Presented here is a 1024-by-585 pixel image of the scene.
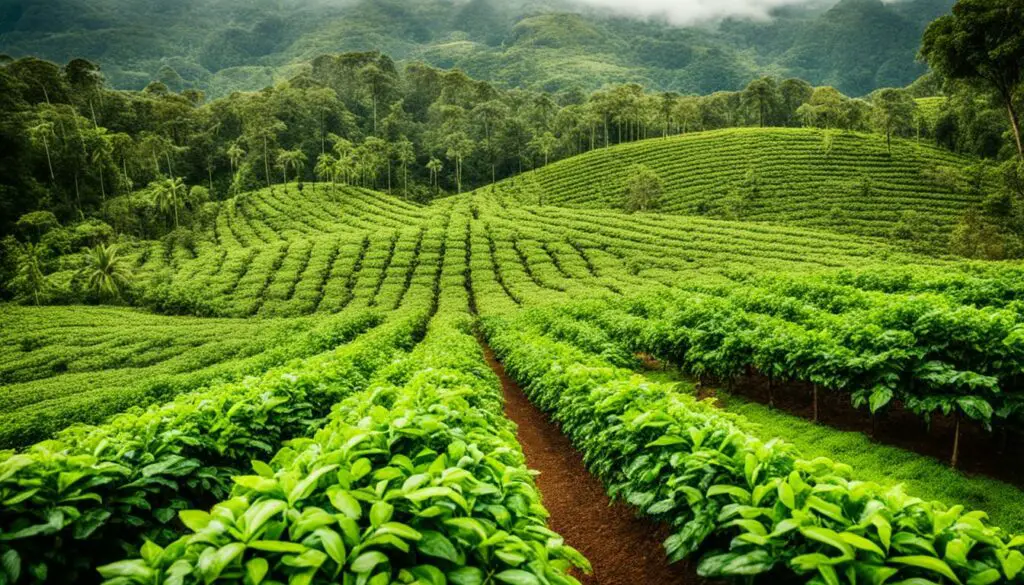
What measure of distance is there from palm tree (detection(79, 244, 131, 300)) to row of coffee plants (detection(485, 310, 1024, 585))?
57.8 m

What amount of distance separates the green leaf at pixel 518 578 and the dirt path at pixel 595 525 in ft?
11.5

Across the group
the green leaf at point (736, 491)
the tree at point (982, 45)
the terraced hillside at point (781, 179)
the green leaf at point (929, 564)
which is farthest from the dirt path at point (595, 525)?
the terraced hillside at point (781, 179)

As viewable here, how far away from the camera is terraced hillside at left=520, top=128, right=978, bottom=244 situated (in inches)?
2437

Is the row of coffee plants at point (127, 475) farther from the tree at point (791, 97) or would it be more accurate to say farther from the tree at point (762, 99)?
the tree at point (791, 97)

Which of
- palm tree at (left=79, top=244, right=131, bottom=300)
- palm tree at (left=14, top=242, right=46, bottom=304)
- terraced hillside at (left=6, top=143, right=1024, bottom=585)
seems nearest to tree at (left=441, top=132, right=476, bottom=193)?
palm tree at (left=79, top=244, right=131, bottom=300)

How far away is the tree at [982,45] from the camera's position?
29.8m

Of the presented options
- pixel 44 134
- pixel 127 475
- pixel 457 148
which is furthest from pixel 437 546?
pixel 457 148

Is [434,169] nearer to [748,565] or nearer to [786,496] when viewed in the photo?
[786,496]

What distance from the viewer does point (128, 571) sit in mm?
2217

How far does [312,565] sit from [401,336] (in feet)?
69.8

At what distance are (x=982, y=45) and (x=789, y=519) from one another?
42.8 m

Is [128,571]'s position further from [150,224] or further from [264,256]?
[150,224]

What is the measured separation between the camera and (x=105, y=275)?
4781 cm

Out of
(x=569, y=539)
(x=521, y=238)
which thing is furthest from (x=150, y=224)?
(x=569, y=539)
